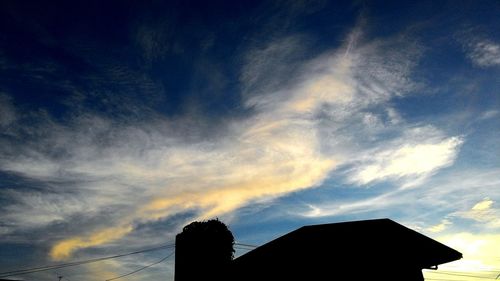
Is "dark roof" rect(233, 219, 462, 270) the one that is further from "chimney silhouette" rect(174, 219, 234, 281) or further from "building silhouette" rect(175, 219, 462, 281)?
"chimney silhouette" rect(174, 219, 234, 281)

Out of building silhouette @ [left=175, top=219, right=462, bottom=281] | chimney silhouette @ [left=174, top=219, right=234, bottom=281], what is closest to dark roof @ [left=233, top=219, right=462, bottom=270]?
building silhouette @ [left=175, top=219, right=462, bottom=281]

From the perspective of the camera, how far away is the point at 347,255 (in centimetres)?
1465

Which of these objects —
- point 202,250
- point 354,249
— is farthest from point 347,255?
point 202,250

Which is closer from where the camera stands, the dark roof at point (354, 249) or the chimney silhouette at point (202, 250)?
the dark roof at point (354, 249)

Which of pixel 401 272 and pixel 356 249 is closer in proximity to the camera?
pixel 401 272

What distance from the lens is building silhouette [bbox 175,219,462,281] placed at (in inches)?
540

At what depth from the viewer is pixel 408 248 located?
1398 centimetres

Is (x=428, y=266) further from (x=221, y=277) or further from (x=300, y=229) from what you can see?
(x=221, y=277)

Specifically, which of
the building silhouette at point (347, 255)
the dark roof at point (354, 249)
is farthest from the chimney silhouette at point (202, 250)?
the dark roof at point (354, 249)

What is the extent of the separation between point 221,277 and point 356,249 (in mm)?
8372

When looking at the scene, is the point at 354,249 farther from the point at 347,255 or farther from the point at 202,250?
the point at 202,250

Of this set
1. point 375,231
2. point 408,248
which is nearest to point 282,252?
point 375,231

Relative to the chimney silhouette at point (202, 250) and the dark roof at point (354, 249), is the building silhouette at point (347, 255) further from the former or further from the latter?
the chimney silhouette at point (202, 250)

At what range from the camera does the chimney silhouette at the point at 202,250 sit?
23.0 m
